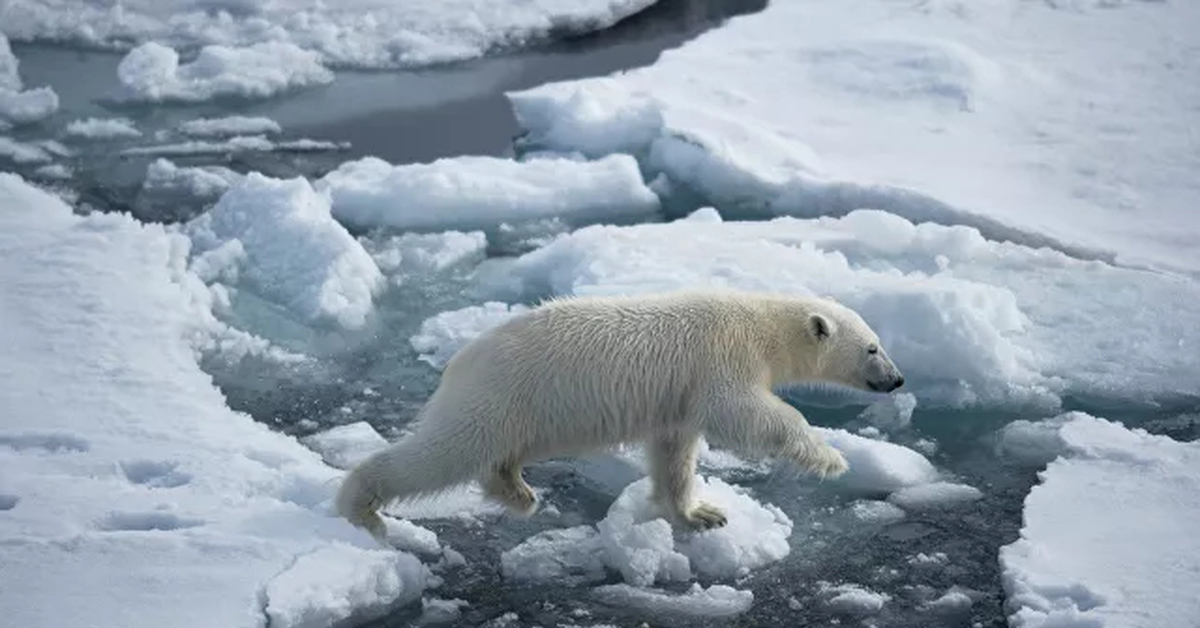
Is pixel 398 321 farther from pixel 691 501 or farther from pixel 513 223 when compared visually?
pixel 691 501

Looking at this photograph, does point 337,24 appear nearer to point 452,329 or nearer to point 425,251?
point 425,251

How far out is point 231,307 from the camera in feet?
24.0

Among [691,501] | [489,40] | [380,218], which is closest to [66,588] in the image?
[691,501]

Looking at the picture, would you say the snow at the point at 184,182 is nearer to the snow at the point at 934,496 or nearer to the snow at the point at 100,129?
the snow at the point at 100,129

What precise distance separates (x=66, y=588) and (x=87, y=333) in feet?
6.95

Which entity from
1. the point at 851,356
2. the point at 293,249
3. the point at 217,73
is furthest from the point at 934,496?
the point at 217,73

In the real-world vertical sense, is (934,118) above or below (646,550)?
below

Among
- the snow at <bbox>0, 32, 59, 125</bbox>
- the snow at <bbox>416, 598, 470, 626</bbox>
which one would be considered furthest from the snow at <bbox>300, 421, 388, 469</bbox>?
the snow at <bbox>0, 32, 59, 125</bbox>

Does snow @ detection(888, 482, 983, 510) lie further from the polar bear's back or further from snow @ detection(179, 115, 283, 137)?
snow @ detection(179, 115, 283, 137)

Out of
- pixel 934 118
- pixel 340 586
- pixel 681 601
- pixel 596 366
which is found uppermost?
pixel 596 366

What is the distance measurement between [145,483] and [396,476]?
0.86m

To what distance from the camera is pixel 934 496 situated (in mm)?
5898

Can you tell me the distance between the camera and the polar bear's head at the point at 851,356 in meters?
5.66

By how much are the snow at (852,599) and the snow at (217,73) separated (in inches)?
251
